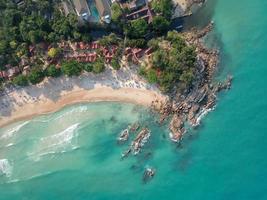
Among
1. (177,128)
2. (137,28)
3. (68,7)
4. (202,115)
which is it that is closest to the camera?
(137,28)

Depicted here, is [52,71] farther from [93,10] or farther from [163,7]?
[163,7]

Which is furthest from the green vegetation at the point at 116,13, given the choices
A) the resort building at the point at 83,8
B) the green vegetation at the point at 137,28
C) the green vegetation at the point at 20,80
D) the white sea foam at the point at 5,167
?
the white sea foam at the point at 5,167

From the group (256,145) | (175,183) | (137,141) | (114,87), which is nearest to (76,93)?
(114,87)

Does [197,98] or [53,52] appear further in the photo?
[53,52]

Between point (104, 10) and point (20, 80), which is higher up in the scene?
point (104, 10)

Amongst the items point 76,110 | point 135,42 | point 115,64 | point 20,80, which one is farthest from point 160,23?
point 20,80

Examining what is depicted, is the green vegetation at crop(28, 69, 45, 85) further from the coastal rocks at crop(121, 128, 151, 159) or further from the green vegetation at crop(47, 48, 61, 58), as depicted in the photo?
the coastal rocks at crop(121, 128, 151, 159)

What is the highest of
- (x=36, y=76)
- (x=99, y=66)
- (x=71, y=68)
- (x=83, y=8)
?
(x=83, y=8)
